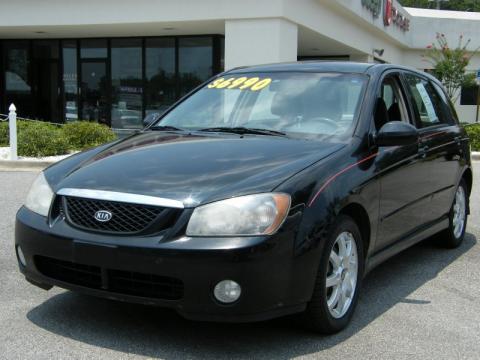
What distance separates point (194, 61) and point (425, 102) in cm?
1355

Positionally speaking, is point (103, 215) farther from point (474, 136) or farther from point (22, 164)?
point (474, 136)

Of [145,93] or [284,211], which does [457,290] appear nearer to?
[284,211]

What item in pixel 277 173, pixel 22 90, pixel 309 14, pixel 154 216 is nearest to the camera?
pixel 154 216

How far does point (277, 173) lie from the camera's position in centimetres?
344

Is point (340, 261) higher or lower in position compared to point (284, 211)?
lower

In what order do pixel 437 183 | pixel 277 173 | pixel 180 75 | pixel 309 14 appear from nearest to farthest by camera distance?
pixel 277 173 → pixel 437 183 → pixel 309 14 → pixel 180 75

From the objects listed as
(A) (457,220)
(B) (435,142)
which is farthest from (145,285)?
(A) (457,220)

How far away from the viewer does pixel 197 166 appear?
3.56 m

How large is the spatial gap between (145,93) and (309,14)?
5678 mm

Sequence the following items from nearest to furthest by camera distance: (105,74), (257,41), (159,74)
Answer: (257,41) < (159,74) < (105,74)

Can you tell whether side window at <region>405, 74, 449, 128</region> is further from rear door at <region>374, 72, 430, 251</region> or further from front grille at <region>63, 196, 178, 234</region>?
front grille at <region>63, 196, 178, 234</region>

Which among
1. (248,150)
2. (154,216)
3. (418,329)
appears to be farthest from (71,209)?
(418,329)

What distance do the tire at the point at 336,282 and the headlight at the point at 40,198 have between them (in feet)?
5.30

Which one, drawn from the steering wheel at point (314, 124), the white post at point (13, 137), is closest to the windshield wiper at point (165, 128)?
the steering wheel at point (314, 124)
